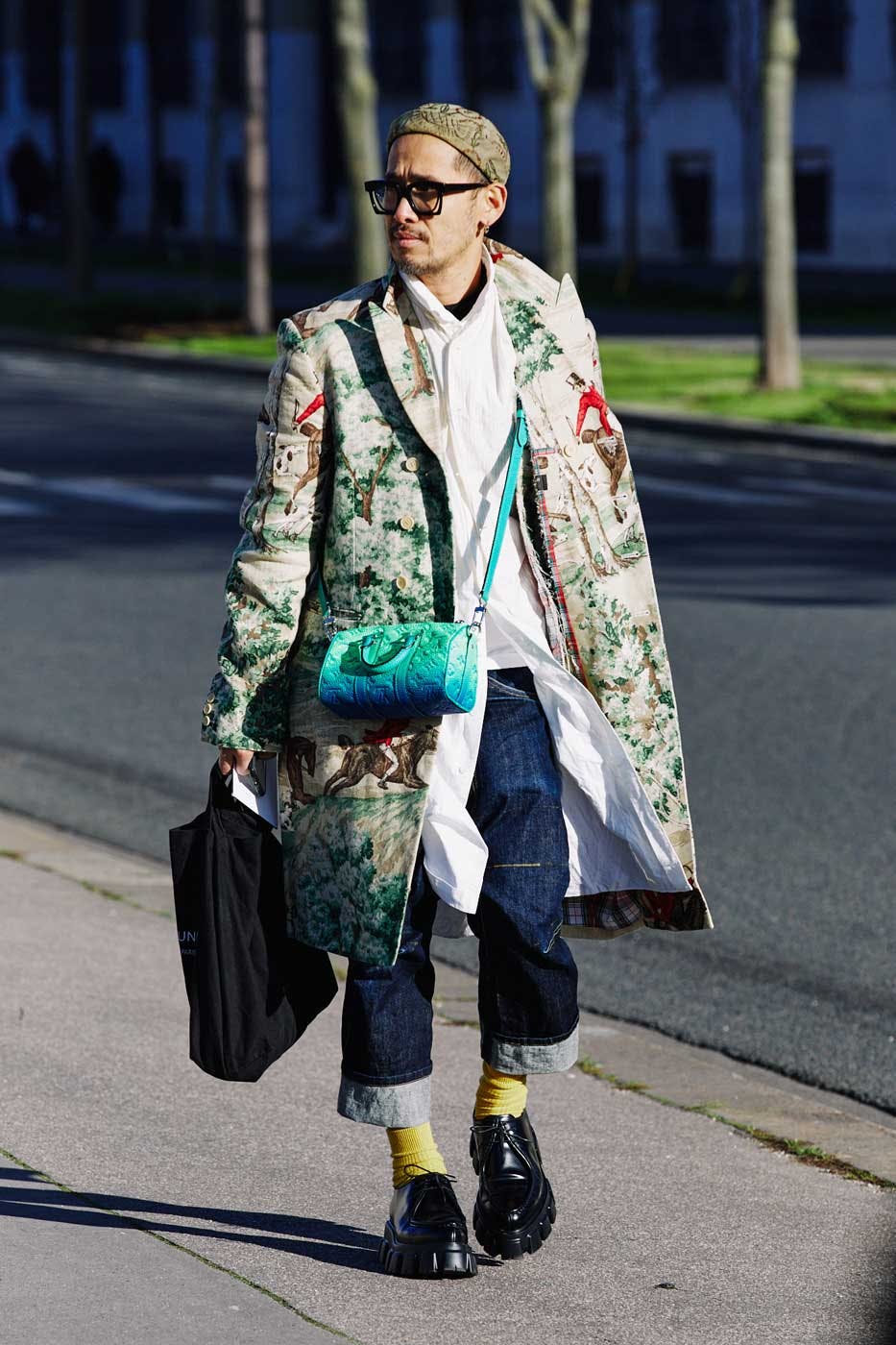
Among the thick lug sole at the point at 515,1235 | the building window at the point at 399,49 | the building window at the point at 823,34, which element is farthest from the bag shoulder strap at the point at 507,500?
the building window at the point at 399,49

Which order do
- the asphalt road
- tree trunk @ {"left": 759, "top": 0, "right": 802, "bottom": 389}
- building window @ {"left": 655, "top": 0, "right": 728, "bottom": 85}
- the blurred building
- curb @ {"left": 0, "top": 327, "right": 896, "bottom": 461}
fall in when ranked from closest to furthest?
the asphalt road < curb @ {"left": 0, "top": 327, "right": 896, "bottom": 461} < tree trunk @ {"left": 759, "top": 0, "right": 802, "bottom": 389} < the blurred building < building window @ {"left": 655, "top": 0, "right": 728, "bottom": 85}

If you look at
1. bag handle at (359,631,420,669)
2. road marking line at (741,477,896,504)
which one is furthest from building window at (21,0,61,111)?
bag handle at (359,631,420,669)

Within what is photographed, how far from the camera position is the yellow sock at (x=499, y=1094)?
3895 mm

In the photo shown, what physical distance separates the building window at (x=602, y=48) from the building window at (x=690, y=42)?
1043mm

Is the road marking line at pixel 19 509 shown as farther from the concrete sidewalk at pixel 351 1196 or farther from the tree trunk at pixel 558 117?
the tree trunk at pixel 558 117

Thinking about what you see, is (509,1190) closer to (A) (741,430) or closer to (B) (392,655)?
(B) (392,655)

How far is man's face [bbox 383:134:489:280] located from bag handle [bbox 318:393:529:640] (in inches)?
10.3

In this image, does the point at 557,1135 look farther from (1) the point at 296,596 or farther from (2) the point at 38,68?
(2) the point at 38,68

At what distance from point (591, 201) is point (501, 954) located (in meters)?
52.3

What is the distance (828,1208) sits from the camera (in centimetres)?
420

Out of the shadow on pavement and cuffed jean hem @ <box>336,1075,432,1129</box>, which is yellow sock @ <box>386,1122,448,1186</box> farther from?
the shadow on pavement

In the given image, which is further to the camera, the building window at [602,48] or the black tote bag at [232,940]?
the building window at [602,48]

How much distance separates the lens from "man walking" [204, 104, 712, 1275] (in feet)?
12.1

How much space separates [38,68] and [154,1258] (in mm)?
75642
